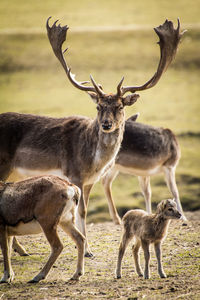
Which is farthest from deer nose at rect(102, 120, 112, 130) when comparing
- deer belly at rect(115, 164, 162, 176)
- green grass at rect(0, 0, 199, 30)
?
green grass at rect(0, 0, 199, 30)

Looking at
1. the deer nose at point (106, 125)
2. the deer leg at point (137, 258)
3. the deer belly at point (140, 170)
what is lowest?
the deer leg at point (137, 258)

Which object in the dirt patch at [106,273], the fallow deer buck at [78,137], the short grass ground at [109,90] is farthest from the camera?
the fallow deer buck at [78,137]

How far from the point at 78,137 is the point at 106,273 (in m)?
3.76

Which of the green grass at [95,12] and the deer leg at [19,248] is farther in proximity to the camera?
the green grass at [95,12]

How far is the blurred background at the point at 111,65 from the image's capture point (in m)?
30.4

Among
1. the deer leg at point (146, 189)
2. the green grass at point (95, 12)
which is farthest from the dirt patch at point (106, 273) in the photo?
the green grass at point (95, 12)

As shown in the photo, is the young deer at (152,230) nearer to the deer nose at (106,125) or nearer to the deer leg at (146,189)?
the deer nose at (106,125)

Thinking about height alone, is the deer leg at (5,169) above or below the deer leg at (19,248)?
above

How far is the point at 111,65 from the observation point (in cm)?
5112

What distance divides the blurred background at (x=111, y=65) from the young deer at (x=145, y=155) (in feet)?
22.2

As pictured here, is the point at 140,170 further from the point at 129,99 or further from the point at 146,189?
the point at 129,99

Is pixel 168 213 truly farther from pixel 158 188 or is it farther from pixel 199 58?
pixel 199 58

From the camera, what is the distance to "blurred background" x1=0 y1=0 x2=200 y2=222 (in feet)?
99.9

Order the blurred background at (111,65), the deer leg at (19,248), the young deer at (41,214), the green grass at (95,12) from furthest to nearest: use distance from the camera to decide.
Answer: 1. the green grass at (95,12)
2. the blurred background at (111,65)
3. the deer leg at (19,248)
4. the young deer at (41,214)
